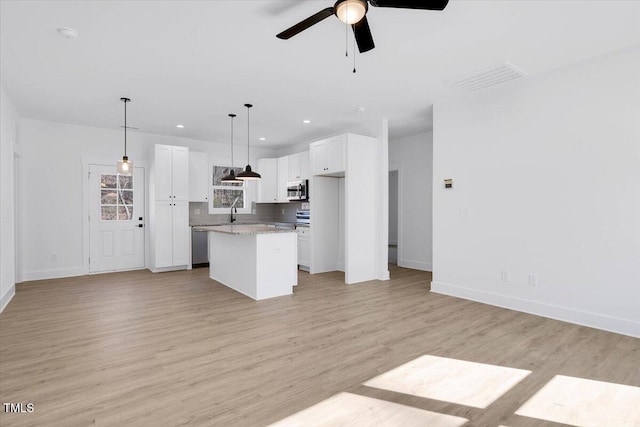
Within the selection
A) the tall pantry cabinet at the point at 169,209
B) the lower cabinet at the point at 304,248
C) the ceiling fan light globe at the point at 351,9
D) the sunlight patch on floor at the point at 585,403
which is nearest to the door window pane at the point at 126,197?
the tall pantry cabinet at the point at 169,209

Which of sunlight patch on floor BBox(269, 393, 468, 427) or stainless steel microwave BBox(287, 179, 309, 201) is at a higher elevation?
stainless steel microwave BBox(287, 179, 309, 201)

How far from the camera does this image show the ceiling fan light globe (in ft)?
6.27

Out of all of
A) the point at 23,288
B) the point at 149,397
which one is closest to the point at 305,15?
the point at 149,397

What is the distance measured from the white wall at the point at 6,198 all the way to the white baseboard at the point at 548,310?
5.60m

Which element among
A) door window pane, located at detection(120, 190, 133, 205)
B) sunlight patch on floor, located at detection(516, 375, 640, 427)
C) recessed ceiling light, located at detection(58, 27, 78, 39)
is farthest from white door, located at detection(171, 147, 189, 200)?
sunlight patch on floor, located at detection(516, 375, 640, 427)

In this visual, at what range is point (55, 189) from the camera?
6.11 m

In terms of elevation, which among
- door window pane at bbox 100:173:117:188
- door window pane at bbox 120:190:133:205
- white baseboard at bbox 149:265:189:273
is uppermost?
door window pane at bbox 100:173:117:188

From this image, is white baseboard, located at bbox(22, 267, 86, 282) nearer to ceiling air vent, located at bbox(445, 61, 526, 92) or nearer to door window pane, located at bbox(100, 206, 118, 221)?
door window pane, located at bbox(100, 206, 118, 221)

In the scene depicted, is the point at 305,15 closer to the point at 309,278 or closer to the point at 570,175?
the point at 570,175

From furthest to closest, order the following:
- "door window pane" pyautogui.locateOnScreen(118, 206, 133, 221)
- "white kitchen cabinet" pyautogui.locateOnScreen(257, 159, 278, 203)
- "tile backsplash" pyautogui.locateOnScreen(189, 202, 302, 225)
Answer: "white kitchen cabinet" pyautogui.locateOnScreen(257, 159, 278, 203) → "tile backsplash" pyautogui.locateOnScreen(189, 202, 302, 225) → "door window pane" pyautogui.locateOnScreen(118, 206, 133, 221)

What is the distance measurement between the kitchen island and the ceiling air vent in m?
2.86

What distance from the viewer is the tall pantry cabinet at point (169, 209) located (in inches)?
260

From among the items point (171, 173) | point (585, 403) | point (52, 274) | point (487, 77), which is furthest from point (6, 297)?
point (487, 77)

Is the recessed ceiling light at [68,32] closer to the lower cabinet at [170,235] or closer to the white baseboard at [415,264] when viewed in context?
the lower cabinet at [170,235]
